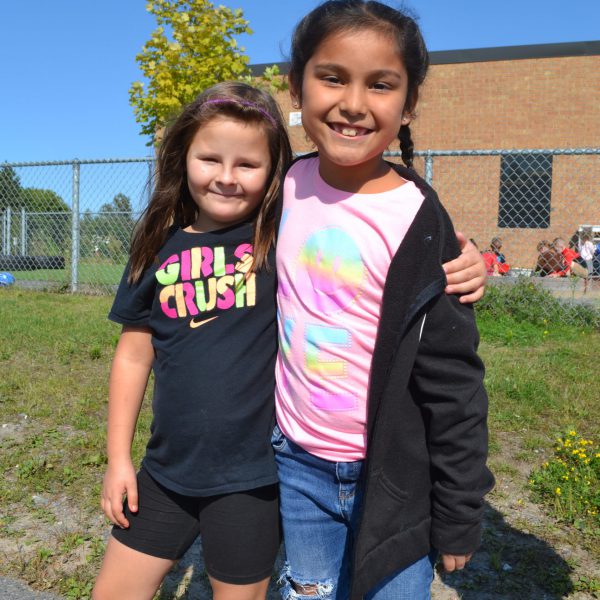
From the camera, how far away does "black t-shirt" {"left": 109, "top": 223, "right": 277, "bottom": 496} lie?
5.41 ft

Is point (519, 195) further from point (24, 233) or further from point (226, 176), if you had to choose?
point (226, 176)

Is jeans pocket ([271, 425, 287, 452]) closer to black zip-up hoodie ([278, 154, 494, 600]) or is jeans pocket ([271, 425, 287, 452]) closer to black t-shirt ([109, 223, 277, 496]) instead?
black t-shirt ([109, 223, 277, 496])

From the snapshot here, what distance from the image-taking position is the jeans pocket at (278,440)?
166 centimetres

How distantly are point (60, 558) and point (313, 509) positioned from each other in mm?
1594

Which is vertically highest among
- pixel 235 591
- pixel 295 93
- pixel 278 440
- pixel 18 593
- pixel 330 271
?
pixel 295 93

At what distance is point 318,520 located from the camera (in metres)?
1.62

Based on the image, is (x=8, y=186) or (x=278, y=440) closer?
(x=278, y=440)

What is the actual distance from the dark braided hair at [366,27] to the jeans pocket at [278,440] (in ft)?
2.84

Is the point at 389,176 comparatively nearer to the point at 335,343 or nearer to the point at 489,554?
the point at 335,343

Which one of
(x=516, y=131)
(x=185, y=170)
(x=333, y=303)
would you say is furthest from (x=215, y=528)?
(x=516, y=131)

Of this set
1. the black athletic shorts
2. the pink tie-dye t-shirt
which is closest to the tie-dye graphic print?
the pink tie-dye t-shirt

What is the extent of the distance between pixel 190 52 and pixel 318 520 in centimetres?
726

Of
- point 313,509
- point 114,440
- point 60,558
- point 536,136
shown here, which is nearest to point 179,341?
point 114,440

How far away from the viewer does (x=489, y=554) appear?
8.96 ft
